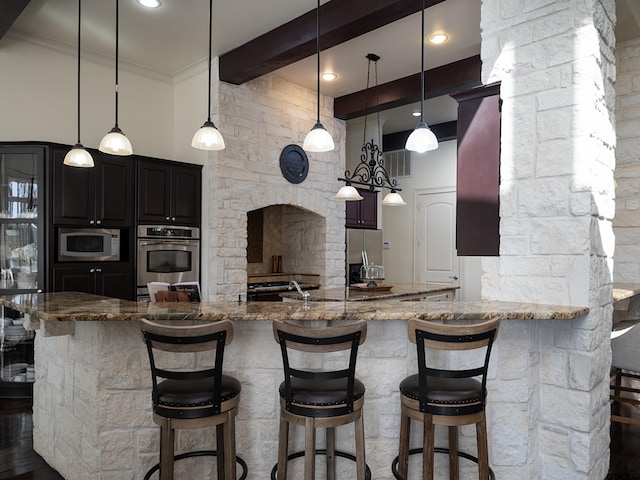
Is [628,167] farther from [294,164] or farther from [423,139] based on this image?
[294,164]

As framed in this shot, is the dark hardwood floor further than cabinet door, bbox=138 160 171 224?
No

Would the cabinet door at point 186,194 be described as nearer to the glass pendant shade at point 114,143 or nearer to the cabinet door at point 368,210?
the glass pendant shade at point 114,143

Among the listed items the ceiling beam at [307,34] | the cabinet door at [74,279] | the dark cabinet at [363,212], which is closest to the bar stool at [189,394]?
the cabinet door at [74,279]

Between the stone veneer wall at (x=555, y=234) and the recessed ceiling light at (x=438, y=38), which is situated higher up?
the recessed ceiling light at (x=438, y=38)

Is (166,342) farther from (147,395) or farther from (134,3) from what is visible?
(134,3)

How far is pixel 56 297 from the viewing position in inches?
113

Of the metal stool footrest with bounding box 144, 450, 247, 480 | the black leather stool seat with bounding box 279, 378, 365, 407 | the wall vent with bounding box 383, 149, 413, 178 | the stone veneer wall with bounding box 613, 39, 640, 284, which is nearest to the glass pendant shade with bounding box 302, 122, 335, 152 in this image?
the black leather stool seat with bounding box 279, 378, 365, 407

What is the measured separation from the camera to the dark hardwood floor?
2.59 m

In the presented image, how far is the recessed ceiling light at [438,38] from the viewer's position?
420cm

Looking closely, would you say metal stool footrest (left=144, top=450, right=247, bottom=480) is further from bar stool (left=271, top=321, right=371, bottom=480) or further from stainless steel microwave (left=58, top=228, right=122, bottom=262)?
stainless steel microwave (left=58, top=228, right=122, bottom=262)

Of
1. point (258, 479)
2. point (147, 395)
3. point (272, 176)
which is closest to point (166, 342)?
point (147, 395)

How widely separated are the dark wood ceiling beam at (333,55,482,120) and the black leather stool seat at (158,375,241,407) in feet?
13.7

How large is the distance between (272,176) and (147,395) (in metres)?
3.37

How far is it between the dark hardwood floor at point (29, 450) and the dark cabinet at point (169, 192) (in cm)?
192
